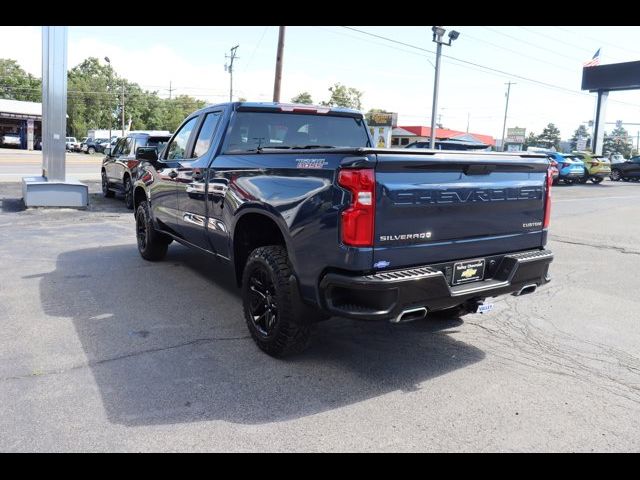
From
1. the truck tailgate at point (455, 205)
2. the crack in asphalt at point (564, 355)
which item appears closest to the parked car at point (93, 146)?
the crack in asphalt at point (564, 355)

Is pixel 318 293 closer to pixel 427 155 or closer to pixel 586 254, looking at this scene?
pixel 427 155

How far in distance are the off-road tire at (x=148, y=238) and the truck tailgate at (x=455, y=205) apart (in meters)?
4.47

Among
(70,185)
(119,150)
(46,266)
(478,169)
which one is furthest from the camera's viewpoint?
(119,150)

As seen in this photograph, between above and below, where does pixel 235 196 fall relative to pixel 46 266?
above

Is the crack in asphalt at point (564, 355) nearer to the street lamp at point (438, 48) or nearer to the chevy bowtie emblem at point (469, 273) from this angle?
the chevy bowtie emblem at point (469, 273)

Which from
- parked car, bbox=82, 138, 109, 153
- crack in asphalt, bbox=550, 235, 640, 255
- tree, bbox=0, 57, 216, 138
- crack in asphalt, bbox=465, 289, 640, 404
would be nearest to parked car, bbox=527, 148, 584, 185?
crack in asphalt, bbox=550, 235, 640, 255

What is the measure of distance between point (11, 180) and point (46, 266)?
14.2 m

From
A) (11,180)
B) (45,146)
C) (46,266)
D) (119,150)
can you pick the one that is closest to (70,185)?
(45,146)

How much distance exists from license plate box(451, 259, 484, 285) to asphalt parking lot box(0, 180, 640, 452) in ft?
2.39

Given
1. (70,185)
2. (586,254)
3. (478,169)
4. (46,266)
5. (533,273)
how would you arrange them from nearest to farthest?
(478,169) → (533,273) → (46,266) → (586,254) → (70,185)

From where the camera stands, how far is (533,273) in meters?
4.29

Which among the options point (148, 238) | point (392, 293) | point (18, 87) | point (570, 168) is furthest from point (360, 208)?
point (18, 87)

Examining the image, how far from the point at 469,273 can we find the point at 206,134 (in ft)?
10.3
